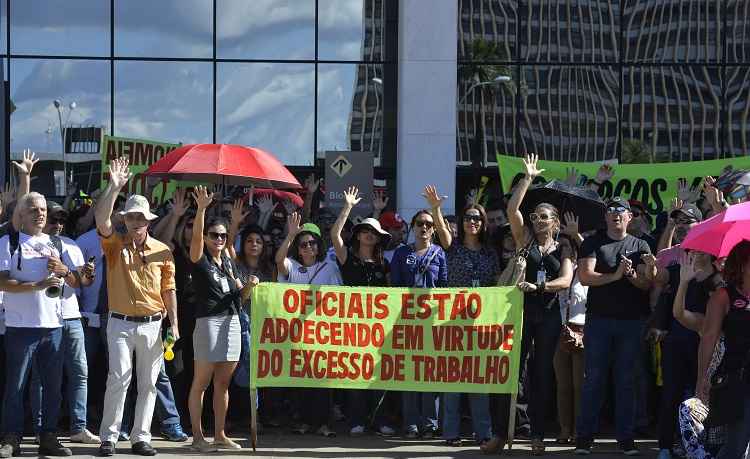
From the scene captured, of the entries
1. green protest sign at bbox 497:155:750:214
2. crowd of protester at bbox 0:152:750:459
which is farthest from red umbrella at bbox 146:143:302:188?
green protest sign at bbox 497:155:750:214

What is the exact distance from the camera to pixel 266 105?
59.6 feet

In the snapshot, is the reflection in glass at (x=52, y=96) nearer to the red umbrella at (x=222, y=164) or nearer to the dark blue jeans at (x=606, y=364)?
the red umbrella at (x=222, y=164)

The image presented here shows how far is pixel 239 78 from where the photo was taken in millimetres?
18234

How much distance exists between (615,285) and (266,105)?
32.1ft

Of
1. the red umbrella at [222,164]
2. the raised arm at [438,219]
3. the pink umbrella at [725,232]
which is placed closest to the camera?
the pink umbrella at [725,232]

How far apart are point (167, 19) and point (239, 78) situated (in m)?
1.45

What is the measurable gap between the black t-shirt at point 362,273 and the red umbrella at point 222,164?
0.96m

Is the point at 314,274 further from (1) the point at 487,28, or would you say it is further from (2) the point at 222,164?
(1) the point at 487,28

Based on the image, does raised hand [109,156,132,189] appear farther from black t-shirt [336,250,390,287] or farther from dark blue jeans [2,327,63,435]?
black t-shirt [336,250,390,287]

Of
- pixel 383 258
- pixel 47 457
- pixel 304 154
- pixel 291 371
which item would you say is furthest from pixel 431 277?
pixel 304 154

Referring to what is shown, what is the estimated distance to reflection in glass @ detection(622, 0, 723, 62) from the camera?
59.3 ft

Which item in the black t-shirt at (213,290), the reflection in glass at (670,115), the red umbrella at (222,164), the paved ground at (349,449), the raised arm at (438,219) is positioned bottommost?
the paved ground at (349,449)

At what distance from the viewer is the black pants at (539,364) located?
30.9ft

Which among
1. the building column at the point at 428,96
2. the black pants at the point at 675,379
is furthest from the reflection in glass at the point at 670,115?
the black pants at the point at 675,379
